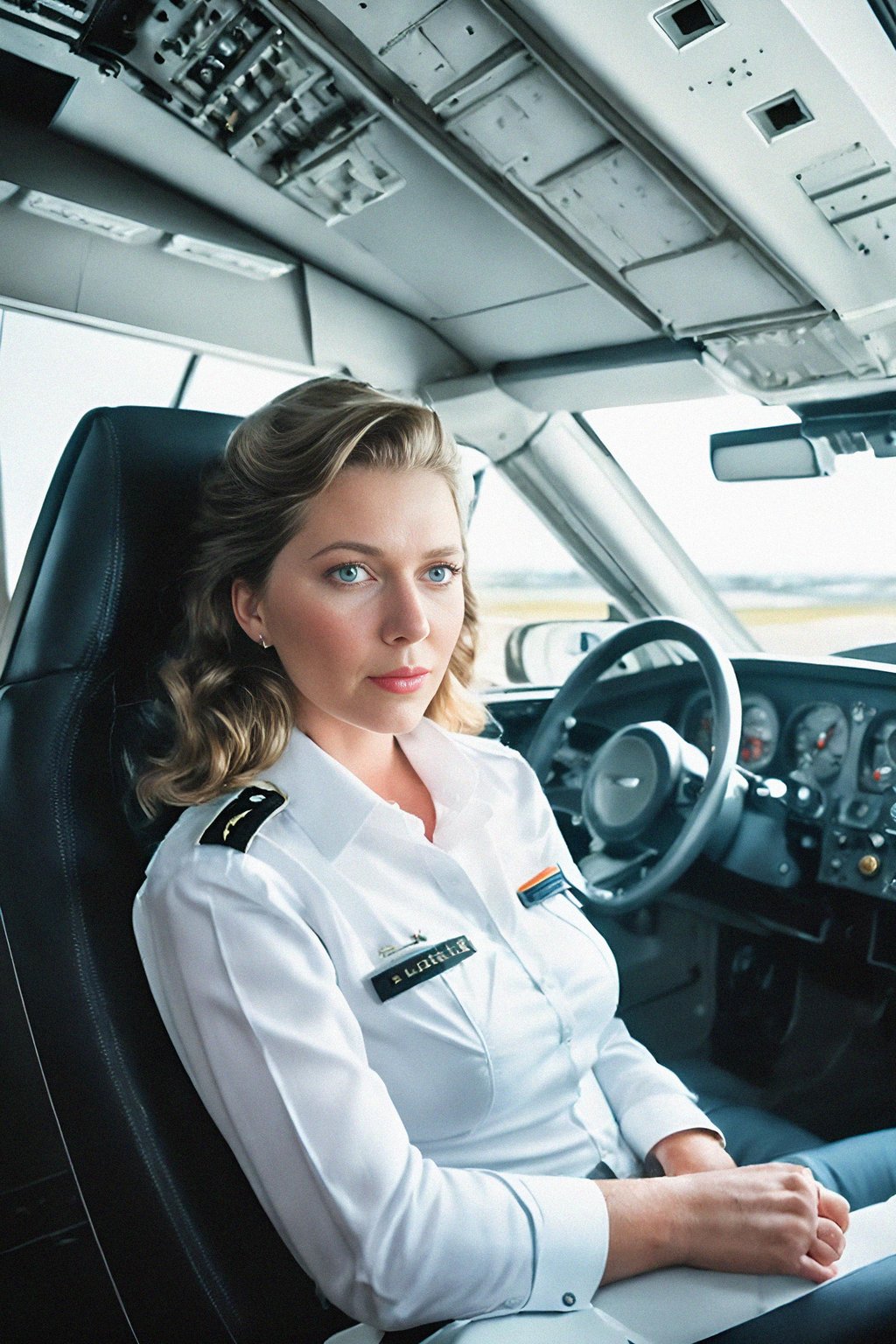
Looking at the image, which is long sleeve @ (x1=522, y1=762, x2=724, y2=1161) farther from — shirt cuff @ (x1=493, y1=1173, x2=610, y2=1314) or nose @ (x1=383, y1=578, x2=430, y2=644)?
nose @ (x1=383, y1=578, x2=430, y2=644)

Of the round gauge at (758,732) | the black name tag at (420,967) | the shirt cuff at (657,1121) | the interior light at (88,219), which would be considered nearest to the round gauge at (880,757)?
the round gauge at (758,732)

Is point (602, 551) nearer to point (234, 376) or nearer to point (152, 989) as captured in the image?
point (234, 376)

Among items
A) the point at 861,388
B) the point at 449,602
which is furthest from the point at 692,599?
the point at 449,602

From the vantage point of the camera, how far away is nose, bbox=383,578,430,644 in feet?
4.07

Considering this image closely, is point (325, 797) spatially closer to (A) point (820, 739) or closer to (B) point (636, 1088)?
(B) point (636, 1088)

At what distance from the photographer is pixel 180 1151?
1.05m

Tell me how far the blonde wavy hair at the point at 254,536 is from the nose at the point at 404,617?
0.48 feet

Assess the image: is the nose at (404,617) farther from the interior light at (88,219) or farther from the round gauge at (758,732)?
the interior light at (88,219)

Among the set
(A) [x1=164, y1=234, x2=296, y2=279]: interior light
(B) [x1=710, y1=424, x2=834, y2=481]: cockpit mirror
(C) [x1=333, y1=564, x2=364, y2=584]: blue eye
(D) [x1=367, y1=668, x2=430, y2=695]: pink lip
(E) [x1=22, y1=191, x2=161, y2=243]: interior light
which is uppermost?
(A) [x1=164, y1=234, x2=296, y2=279]: interior light

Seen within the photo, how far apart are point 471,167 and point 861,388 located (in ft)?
3.09

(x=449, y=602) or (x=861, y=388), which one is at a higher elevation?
(x=861, y=388)

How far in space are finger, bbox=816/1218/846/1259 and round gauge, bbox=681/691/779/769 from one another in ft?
4.26

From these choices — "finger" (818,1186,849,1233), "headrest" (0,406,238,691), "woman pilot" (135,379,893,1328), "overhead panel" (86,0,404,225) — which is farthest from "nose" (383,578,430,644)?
"overhead panel" (86,0,404,225)

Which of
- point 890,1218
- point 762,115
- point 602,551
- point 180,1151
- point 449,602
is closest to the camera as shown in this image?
point 180,1151
